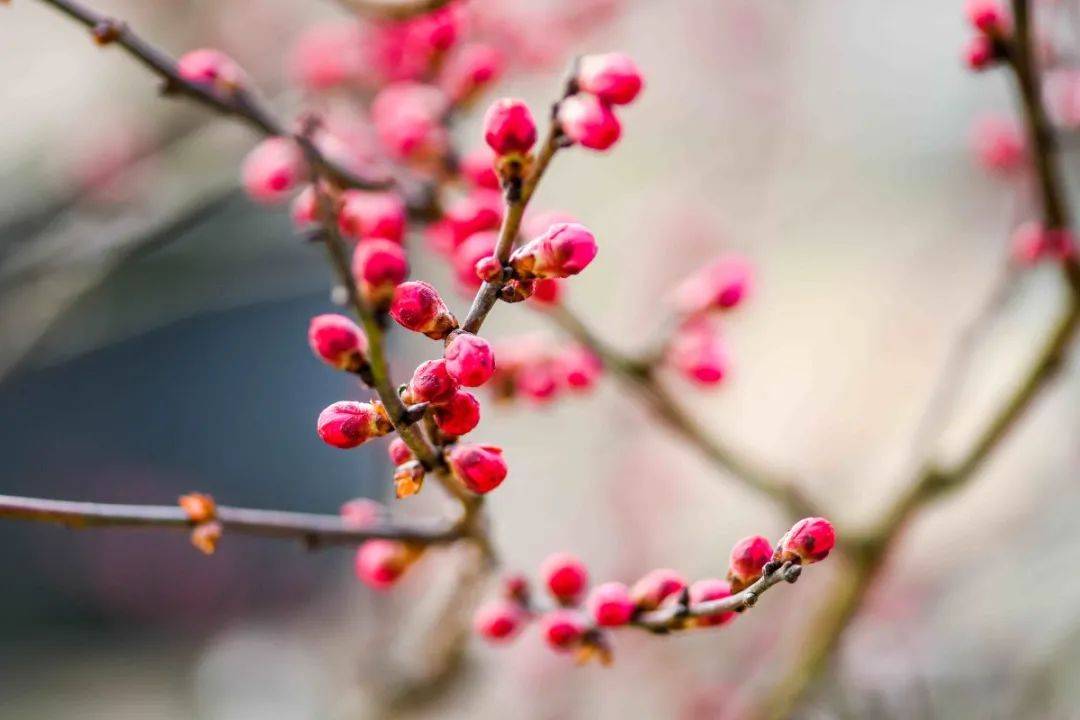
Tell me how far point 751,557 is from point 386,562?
0.32 metres

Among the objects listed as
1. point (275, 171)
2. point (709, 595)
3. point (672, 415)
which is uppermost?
point (275, 171)

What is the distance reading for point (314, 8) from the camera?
8.81 feet

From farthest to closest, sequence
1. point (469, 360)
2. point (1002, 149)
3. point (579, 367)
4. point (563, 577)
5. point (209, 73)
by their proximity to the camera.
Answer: point (1002, 149) < point (579, 367) < point (209, 73) < point (563, 577) < point (469, 360)

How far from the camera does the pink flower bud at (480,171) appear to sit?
89 centimetres

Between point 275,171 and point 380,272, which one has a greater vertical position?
point 275,171

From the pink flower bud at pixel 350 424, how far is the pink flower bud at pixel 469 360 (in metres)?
0.08

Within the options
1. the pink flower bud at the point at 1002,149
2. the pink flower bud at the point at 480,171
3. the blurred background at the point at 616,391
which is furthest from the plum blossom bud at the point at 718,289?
the blurred background at the point at 616,391

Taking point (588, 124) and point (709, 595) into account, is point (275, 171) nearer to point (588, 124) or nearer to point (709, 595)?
point (588, 124)

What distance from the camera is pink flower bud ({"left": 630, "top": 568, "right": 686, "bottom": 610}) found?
63 cm

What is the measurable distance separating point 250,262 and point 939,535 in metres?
1.78

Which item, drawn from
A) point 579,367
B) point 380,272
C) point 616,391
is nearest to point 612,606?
Answer: point 380,272

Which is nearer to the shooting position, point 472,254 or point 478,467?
Answer: point 478,467

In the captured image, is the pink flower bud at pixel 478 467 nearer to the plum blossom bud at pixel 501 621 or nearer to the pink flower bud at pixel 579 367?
the plum blossom bud at pixel 501 621

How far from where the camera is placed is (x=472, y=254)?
0.78m
